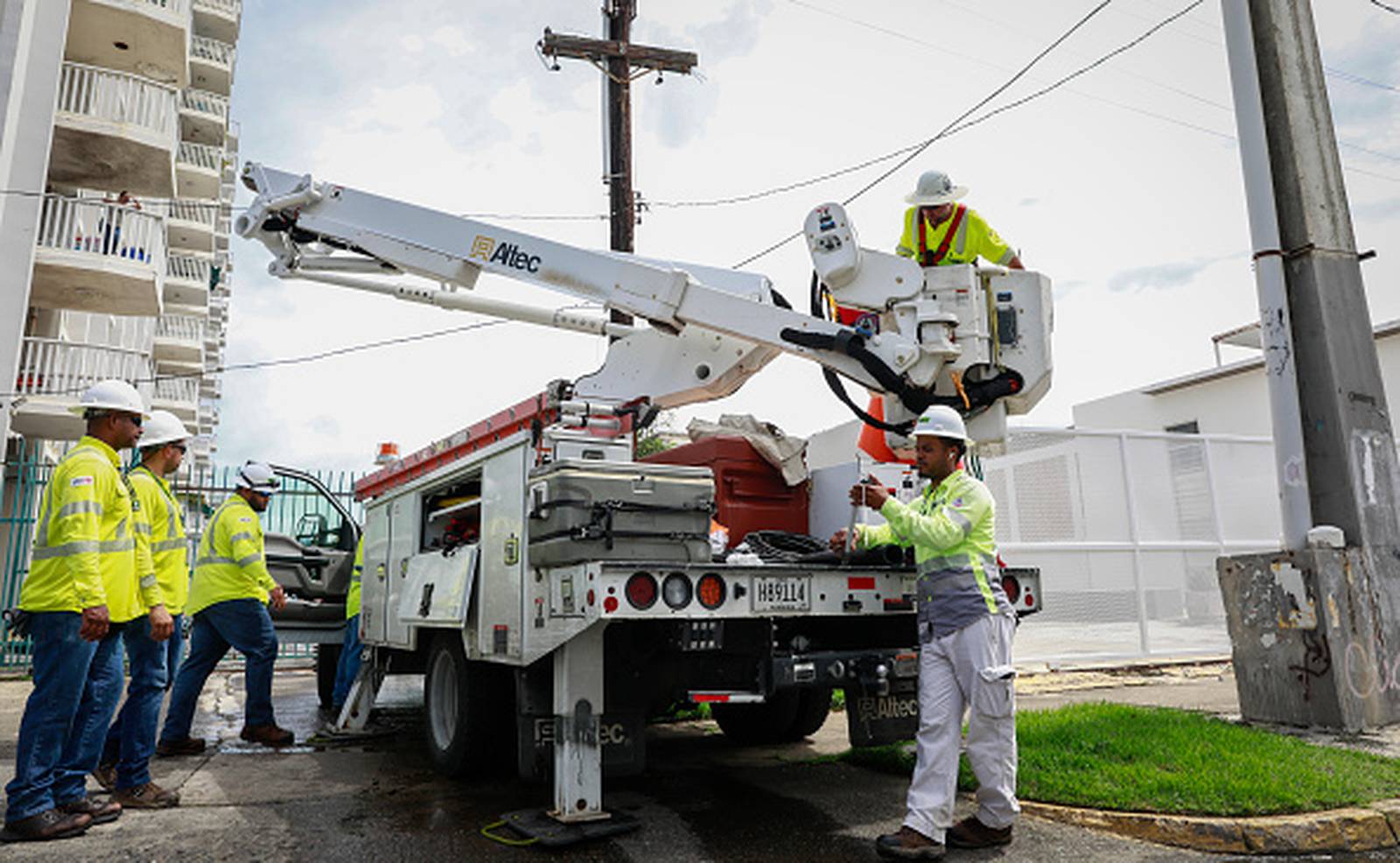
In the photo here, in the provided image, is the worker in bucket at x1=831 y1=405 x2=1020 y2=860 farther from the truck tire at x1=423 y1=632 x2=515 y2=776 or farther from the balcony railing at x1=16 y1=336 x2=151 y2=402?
the balcony railing at x1=16 y1=336 x2=151 y2=402

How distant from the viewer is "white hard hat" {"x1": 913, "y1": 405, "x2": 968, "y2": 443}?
4453mm

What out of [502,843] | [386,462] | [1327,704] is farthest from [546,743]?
[1327,704]

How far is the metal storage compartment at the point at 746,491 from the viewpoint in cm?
566

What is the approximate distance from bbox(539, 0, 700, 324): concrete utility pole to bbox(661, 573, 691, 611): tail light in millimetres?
10183

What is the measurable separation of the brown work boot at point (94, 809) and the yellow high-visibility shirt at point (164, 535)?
1.06 m

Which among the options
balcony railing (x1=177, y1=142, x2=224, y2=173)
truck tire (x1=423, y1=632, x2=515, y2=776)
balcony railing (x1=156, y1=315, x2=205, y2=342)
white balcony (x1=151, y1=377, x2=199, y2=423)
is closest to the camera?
truck tire (x1=423, y1=632, x2=515, y2=776)

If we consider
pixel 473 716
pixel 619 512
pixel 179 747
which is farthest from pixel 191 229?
pixel 619 512

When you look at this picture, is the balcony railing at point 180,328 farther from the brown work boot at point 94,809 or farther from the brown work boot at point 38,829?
the brown work boot at point 38,829

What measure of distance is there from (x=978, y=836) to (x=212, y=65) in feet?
123

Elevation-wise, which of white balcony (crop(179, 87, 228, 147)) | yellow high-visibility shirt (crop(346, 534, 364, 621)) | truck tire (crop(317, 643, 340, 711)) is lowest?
truck tire (crop(317, 643, 340, 711))

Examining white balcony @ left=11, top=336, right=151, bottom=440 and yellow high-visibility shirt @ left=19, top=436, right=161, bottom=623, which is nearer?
yellow high-visibility shirt @ left=19, top=436, right=161, bottom=623

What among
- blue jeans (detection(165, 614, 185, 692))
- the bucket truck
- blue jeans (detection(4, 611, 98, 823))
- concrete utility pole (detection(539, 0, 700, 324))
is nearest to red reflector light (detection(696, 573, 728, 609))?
the bucket truck

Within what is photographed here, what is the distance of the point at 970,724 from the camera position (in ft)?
13.8

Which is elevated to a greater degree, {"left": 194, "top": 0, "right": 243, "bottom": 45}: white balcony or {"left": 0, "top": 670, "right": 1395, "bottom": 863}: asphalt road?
{"left": 194, "top": 0, "right": 243, "bottom": 45}: white balcony
